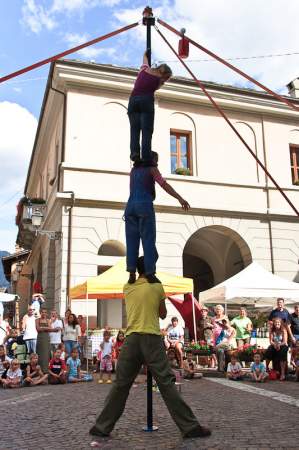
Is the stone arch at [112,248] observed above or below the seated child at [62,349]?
above

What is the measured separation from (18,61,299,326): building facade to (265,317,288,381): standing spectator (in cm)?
650

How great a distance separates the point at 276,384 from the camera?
10992mm

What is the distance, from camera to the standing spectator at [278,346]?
1186cm

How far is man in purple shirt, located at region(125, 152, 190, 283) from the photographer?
5934 mm

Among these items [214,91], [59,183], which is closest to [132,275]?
[59,183]

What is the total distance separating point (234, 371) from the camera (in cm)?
1183

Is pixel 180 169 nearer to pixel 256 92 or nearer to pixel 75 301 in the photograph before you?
pixel 256 92

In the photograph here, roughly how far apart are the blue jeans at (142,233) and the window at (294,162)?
16.3 metres

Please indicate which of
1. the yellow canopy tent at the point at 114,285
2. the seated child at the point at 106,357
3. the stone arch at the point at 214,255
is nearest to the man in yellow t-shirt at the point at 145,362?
the seated child at the point at 106,357

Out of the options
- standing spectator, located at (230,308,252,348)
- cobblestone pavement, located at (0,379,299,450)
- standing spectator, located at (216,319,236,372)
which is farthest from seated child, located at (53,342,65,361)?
standing spectator, located at (230,308,252,348)

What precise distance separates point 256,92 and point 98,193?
309 inches

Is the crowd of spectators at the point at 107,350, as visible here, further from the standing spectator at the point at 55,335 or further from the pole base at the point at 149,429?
the pole base at the point at 149,429

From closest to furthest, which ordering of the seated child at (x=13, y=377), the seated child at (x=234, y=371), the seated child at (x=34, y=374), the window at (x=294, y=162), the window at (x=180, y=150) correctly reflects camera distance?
1. the seated child at (x=13, y=377)
2. the seated child at (x=34, y=374)
3. the seated child at (x=234, y=371)
4. the window at (x=180, y=150)
5. the window at (x=294, y=162)

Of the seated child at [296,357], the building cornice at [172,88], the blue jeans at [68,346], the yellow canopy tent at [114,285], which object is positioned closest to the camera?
the seated child at [296,357]
